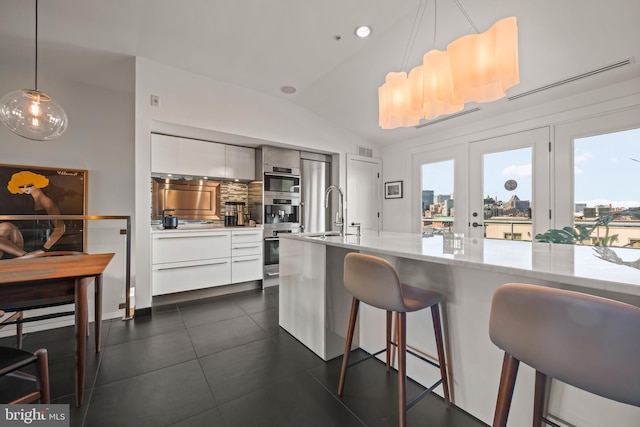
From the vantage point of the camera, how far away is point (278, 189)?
13.1ft

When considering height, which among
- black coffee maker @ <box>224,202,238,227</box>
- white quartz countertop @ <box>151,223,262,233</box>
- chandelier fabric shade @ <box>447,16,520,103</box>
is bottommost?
white quartz countertop @ <box>151,223,262,233</box>

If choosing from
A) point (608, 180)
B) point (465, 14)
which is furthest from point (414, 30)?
point (608, 180)

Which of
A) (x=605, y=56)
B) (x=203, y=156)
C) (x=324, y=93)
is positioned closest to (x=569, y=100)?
(x=605, y=56)

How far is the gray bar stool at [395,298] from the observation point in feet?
4.06

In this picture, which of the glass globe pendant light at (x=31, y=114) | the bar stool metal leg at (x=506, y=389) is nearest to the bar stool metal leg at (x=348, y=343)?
the bar stool metal leg at (x=506, y=389)

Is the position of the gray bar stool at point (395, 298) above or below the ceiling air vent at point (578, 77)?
below

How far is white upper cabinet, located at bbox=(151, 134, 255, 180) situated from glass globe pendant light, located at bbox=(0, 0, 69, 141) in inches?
52.2

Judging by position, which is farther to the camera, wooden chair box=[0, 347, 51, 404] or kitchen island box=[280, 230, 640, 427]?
wooden chair box=[0, 347, 51, 404]

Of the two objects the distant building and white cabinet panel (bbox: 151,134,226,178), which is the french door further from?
white cabinet panel (bbox: 151,134,226,178)

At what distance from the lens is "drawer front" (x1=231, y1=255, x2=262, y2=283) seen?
11.5 feet

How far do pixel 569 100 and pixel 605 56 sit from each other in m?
0.65

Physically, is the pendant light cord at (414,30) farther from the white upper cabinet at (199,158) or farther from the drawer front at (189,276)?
Answer: the drawer front at (189,276)

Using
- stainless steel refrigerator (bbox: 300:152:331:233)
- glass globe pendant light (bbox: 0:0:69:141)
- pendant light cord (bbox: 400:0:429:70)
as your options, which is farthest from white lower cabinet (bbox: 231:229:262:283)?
pendant light cord (bbox: 400:0:429:70)

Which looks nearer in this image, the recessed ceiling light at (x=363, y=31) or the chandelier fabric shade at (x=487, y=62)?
the chandelier fabric shade at (x=487, y=62)
